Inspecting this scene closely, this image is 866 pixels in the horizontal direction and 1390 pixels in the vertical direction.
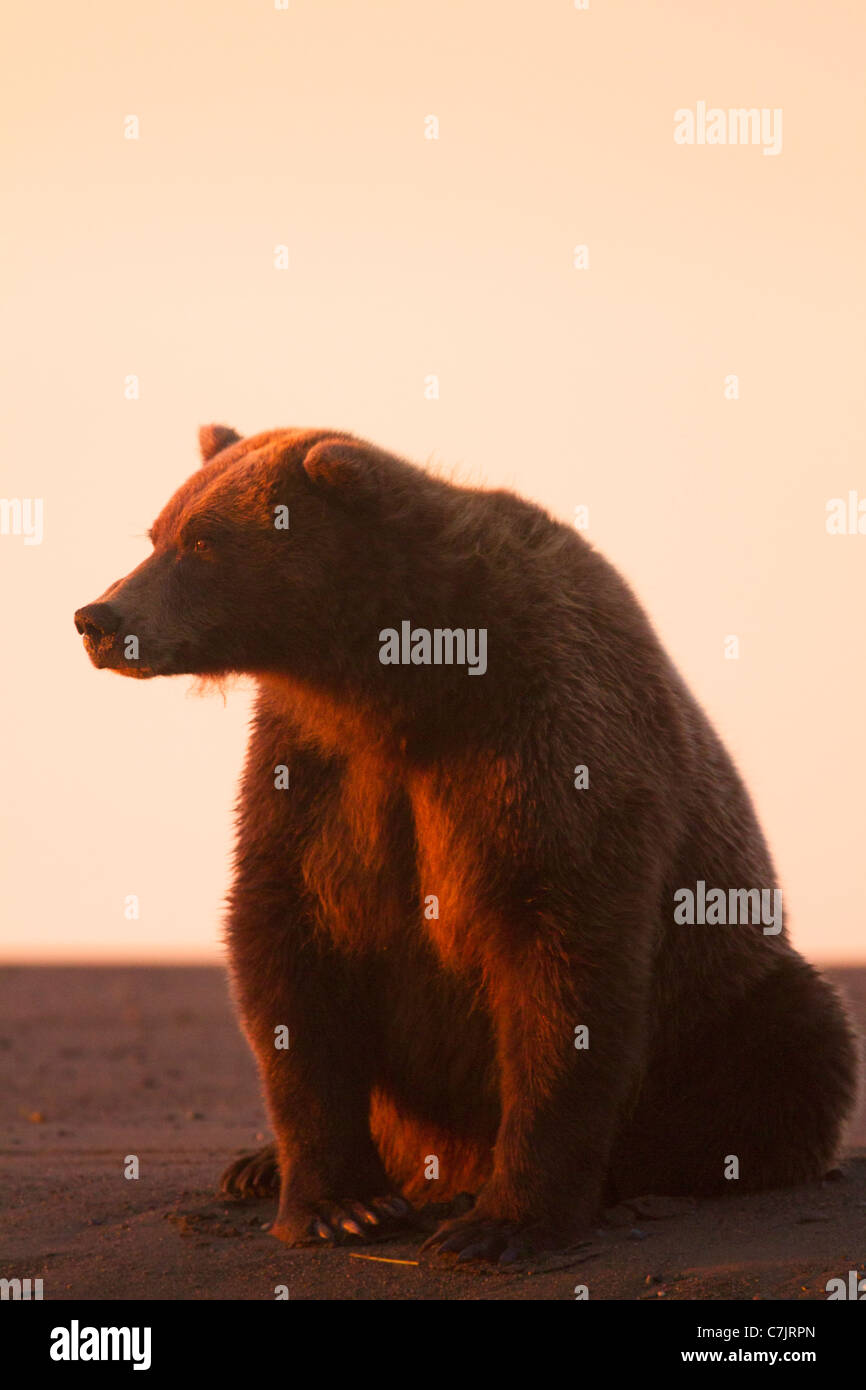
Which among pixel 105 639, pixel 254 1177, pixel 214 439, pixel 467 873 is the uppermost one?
pixel 214 439

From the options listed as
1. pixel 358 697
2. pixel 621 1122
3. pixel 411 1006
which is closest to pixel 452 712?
pixel 358 697

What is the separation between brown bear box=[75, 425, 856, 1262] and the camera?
6.68 meters

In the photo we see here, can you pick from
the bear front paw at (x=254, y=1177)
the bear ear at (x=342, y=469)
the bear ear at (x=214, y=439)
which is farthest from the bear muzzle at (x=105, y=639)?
the bear front paw at (x=254, y=1177)

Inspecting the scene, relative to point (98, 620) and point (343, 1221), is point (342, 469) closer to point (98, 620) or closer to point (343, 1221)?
point (98, 620)

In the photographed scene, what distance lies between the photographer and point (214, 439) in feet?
26.2

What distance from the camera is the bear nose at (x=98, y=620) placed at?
6602 millimetres

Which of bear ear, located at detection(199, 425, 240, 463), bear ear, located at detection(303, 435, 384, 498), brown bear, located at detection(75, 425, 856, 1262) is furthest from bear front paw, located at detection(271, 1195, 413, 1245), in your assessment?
bear ear, located at detection(199, 425, 240, 463)

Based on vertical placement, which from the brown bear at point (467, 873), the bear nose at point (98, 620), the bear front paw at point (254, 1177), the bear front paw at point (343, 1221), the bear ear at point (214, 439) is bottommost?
the bear front paw at point (254, 1177)

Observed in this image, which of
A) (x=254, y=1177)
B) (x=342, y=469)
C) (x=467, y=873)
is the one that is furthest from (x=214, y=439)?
(x=254, y=1177)

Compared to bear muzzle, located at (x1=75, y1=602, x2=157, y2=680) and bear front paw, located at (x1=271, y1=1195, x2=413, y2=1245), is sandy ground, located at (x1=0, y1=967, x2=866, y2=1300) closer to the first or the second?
bear front paw, located at (x1=271, y1=1195, x2=413, y2=1245)

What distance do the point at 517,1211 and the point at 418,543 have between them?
268 cm

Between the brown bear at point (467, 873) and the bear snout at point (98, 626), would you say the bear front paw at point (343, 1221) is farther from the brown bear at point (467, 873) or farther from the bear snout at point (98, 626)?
the bear snout at point (98, 626)

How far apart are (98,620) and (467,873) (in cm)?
177

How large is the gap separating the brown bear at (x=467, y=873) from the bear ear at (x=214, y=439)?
0.55 m
